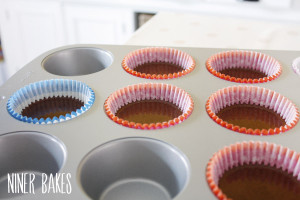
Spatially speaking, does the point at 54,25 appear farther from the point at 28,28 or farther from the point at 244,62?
the point at 244,62

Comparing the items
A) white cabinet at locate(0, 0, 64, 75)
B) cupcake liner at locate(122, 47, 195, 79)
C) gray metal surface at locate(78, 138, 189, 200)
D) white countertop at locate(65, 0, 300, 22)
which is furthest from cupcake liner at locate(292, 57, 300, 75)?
white cabinet at locate(0, 0, 64, 75)

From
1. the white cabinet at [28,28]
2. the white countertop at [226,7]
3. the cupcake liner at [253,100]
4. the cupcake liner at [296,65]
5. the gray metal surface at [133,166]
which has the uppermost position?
the cupcake liner at [296,65]

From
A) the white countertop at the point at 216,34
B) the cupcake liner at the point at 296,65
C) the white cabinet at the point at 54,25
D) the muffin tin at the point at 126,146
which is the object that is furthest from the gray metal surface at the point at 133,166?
the white cabinet at the point at 54,25

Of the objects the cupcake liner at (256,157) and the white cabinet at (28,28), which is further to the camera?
the white cabinet at (28,28)

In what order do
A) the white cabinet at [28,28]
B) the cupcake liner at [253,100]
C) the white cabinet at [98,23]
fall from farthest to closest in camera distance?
the white cabinet at [28,28] < the white cabinet at [98,23] < the cupcake liner at [253,100]

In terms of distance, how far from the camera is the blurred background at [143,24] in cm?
121

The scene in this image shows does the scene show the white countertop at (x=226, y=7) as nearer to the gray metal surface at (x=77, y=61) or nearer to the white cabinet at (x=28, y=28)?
the white cabinet at (x=28, y=28)

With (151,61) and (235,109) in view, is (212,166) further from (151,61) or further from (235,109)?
(151,61)

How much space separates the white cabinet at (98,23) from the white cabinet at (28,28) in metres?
0.10

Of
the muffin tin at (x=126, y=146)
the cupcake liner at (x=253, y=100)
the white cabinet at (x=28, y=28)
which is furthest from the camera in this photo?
the white cabinet at (x=28, y=28)

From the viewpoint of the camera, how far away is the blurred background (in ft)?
3.97

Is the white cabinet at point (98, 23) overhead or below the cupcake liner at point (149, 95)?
below

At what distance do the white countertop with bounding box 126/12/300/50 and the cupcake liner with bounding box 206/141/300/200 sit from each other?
1.90 ft

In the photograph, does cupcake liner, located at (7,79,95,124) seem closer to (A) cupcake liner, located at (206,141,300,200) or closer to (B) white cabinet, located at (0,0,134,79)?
(A) cupcake liner, located at (206,141,300,200)
